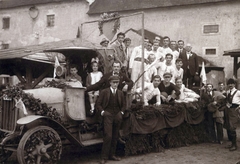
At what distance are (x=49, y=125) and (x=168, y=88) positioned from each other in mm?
3771

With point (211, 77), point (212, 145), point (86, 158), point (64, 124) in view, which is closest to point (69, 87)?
point (64, 124)

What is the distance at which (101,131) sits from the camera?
25.2ft

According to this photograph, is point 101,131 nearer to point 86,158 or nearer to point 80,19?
point 86,158

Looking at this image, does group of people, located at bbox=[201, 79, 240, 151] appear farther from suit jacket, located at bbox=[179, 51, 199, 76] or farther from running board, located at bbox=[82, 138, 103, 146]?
running board, located at bbox=[82, 138, 103, 146]

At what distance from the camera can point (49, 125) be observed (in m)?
6.68

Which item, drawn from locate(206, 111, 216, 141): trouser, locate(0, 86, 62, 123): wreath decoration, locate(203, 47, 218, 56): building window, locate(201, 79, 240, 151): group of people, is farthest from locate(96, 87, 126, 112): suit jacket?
locate(203, 47, 218, 56): building window

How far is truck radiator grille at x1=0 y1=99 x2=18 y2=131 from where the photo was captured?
659 cm

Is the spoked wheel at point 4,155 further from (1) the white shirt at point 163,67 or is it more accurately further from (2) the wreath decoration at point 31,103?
(1) the white shirt at point 163,67

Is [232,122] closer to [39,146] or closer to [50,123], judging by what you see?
[50,123]

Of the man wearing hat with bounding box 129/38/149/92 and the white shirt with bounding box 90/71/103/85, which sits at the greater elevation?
the man wearing hat with bounding box 129/38/149/92

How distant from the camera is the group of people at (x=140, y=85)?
7188mm

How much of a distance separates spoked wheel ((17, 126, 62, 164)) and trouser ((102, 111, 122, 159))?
41.7 inches

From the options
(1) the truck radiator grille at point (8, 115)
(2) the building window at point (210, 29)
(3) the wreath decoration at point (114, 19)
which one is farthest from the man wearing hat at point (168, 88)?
(2) the building window at point (210, 29)

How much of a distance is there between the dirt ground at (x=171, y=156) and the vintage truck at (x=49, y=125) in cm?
52
